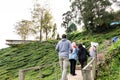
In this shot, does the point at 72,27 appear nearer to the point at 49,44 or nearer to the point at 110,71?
the point at 49,44

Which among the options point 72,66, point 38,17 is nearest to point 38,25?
point 38,17

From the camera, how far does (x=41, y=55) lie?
167 feet

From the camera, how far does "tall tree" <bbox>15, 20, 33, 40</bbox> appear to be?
69375 mm

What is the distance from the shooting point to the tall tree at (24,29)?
228ft

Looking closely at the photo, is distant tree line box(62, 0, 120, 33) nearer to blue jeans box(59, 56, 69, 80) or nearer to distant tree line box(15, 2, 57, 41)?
distant tree line box(15, 2, 57, 41)

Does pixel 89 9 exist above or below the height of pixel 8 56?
above

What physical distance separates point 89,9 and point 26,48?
12071mm

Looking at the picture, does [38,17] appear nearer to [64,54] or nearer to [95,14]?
[95,14]

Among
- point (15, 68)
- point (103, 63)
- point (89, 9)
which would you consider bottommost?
point (15, 68)

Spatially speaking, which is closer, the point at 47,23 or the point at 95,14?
the point at 95,14

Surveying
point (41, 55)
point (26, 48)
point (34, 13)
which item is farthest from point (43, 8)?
point (41, 55)

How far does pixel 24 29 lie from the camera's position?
231 ft

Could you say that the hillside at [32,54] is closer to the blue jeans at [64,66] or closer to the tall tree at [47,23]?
the tall tree at [47,23]

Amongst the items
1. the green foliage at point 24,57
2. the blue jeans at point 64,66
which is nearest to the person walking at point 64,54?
the blue jeans at point 64,66
